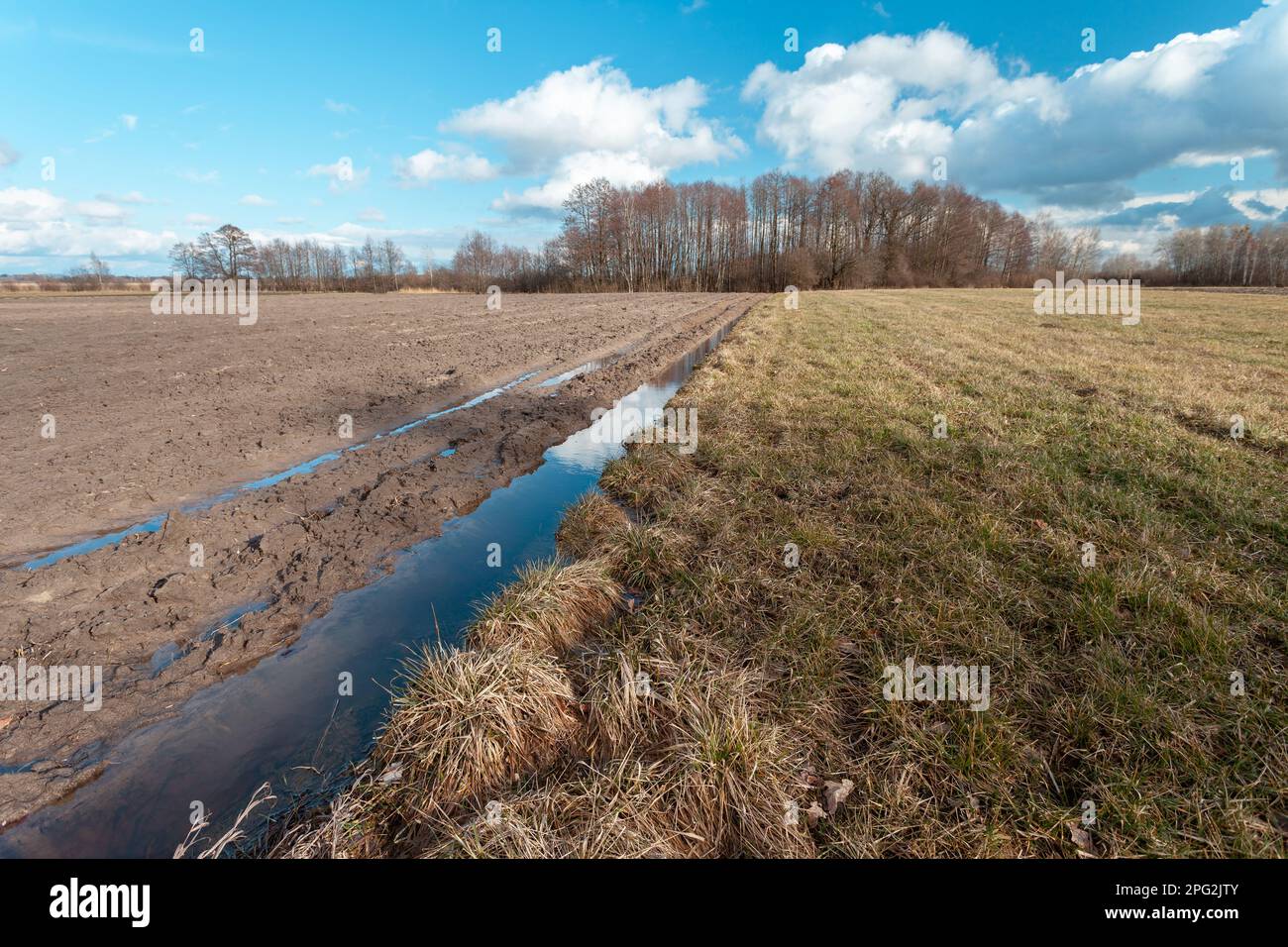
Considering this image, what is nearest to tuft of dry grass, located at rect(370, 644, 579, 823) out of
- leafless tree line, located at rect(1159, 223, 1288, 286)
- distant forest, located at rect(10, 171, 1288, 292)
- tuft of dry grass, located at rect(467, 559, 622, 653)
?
tuft of dry grass, located at rect(467, 559, 622, 653)

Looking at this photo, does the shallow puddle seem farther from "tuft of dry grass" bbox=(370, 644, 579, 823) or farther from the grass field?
the grass field

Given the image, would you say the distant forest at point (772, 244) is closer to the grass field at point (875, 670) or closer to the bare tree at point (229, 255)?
the bare tree at point (229, 255)

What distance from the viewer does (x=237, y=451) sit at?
7.67m

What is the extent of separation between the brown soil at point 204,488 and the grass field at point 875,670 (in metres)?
1.77

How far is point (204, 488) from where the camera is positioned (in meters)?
6.64

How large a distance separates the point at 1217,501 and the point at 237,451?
11814 millimetres

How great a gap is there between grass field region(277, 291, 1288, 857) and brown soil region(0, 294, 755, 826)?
1.77 m

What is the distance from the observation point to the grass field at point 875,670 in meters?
2.50

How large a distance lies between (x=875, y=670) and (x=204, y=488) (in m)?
7.71

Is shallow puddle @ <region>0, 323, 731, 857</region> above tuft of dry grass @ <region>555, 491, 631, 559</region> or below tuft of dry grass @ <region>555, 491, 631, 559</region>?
below

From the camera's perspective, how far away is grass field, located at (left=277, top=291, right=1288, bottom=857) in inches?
98.3

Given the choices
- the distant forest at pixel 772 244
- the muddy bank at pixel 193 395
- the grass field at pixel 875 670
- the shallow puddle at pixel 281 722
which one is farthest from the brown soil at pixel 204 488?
the distant forest at pixel 772 244
